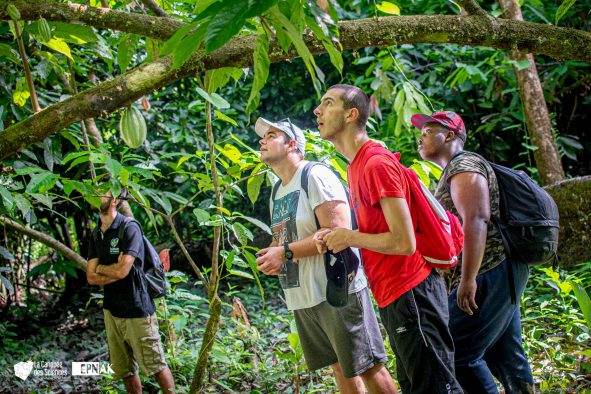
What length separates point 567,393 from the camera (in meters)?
2.77

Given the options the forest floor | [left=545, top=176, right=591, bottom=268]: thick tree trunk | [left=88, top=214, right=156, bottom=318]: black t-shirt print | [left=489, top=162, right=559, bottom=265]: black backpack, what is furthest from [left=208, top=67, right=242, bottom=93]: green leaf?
[left=545, top=176, right=591, bottom=268]: thick tree trunk

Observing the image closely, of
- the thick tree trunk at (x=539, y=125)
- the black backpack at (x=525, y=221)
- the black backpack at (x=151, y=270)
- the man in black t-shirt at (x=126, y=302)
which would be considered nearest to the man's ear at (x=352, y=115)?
the black backpack at (x=525, y=221)

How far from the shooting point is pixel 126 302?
3.40 metres

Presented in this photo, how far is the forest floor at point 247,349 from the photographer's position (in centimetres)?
311

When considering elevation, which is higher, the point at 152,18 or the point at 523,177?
the point at 152,18

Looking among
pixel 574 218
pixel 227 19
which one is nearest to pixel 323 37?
pixel 227 19

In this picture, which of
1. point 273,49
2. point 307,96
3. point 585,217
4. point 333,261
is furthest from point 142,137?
point 307,96

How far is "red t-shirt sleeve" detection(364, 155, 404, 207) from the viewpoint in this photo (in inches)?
72.2

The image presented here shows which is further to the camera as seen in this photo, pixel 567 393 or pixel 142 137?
pixel 567 393

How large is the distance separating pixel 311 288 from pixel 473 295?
0.64 meters

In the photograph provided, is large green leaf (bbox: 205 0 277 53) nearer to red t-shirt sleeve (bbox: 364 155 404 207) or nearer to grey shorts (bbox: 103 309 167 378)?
red t-shirt sleeve (bbox: 364 155 404 207)

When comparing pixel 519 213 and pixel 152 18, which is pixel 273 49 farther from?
pixel 519 213

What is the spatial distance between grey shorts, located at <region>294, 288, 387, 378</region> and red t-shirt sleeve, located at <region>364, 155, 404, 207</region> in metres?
0.54

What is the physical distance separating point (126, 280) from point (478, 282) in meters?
2.14
